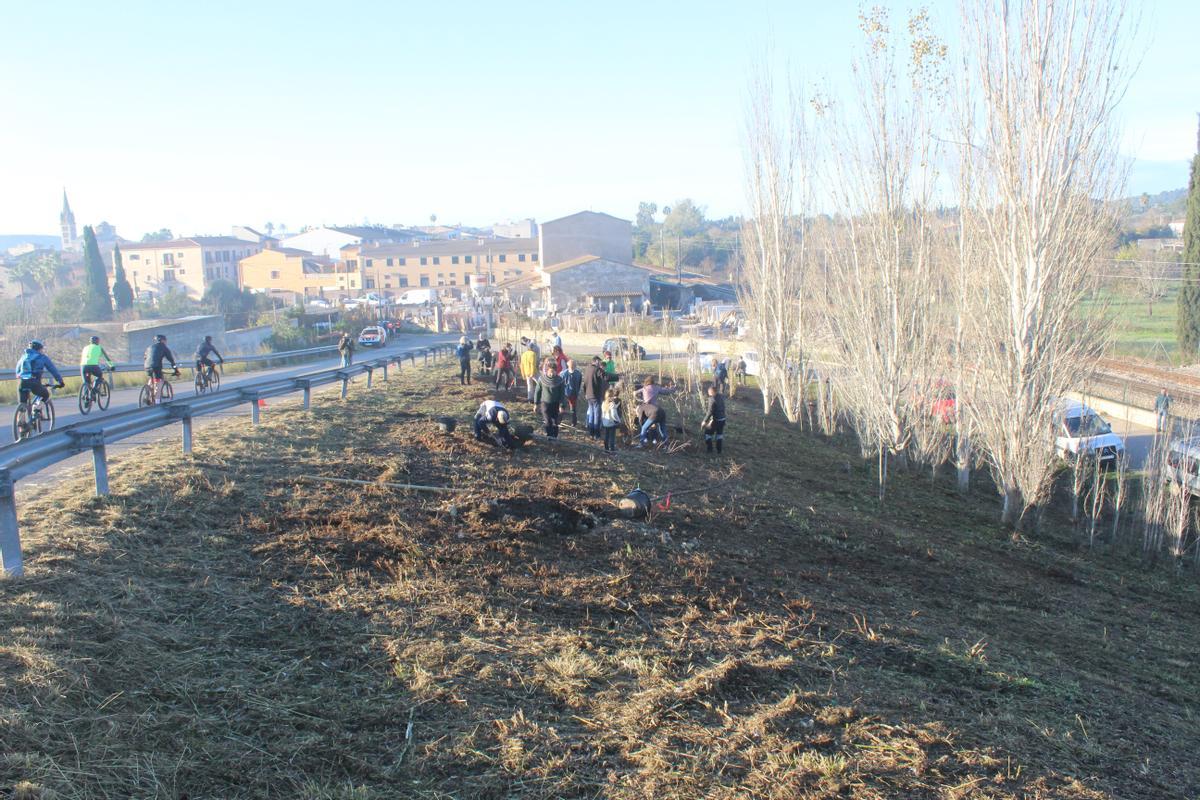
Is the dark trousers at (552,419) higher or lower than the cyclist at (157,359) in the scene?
lower

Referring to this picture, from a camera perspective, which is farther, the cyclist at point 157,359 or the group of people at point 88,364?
the cyclist at point 157,359

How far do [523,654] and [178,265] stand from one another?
10996 centimetres

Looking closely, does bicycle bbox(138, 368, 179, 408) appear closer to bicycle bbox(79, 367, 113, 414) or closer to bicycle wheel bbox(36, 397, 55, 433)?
bicycle bbox(79, 367, 113, 414)

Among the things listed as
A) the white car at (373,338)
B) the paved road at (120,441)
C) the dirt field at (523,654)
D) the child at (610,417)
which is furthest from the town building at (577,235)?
the dirt field at (523,654)

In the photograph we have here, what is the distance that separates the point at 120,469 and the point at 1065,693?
28.7 feet

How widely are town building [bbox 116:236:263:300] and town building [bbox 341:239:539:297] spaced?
17.2 metres

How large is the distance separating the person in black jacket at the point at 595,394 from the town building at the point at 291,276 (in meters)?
82.9

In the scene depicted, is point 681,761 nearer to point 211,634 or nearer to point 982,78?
Answer: point 211,634

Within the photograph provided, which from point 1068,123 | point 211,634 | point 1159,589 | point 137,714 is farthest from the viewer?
point 1068,123

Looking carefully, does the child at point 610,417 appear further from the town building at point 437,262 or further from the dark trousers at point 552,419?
the town building at point 437,262

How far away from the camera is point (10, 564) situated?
520 centimetres

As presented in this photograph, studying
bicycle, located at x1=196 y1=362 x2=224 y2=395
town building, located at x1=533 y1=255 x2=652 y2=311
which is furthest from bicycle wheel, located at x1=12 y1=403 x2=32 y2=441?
town building, located at x1=533 y1=255 x2=652 y2=311

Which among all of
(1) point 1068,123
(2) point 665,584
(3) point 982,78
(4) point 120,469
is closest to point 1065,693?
(2) point 665,584

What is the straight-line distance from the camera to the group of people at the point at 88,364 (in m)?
12.4
